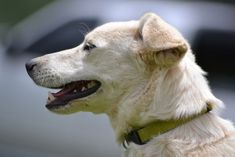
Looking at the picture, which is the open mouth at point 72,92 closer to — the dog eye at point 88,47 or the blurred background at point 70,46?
the dog eye at point 88,47

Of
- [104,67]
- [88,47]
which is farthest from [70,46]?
[104,67]

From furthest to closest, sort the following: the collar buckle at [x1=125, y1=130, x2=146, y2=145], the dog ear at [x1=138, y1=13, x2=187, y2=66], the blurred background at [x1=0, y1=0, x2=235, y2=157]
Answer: the blurred background at [x1=0, y1=0, x2=235, y2=157]
the collar buckle at [x1=125, y1=130, x2=146, y2=145]
the dog ear at [x1=138, y1=13, x2=187, y2=66]

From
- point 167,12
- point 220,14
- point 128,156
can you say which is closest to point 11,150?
point 167,12

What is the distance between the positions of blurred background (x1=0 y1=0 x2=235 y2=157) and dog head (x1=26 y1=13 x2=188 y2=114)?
Result: 1921 millimetres

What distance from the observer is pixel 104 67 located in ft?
14.8

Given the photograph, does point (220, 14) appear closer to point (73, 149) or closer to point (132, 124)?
point (73, 149)

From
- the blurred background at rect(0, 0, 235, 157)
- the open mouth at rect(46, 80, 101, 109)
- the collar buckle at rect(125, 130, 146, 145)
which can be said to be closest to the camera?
the collar buckle at rect(125, 130, 146, 145)

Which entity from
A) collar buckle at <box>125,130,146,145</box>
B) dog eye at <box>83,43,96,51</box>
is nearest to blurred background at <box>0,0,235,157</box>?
dog eye at <box>83,43,96,51</box>

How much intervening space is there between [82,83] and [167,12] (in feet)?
11.8

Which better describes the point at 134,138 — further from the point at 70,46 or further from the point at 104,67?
the point at 70,46

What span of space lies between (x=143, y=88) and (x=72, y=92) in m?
0.45

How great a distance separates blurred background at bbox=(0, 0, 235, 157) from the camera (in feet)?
23.2

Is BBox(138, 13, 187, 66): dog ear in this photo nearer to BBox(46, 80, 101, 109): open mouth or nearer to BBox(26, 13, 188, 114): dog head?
BBox(26, 13, 188, 114): dog head

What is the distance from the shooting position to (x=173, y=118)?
4.20m
